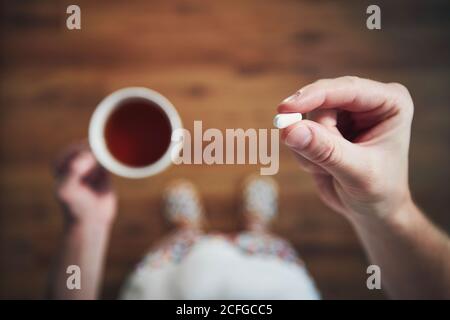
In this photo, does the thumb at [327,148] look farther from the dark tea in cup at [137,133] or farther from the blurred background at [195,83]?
the blurred background at [195,83]

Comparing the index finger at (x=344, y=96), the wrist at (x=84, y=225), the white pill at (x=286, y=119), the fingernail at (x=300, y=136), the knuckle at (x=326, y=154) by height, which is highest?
the index finger at (x=344, y=96)

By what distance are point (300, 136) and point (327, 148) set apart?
0.12ft

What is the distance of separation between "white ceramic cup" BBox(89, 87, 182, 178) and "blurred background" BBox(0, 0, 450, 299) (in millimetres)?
599

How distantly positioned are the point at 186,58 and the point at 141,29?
0.16 metres

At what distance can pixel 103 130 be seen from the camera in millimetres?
679

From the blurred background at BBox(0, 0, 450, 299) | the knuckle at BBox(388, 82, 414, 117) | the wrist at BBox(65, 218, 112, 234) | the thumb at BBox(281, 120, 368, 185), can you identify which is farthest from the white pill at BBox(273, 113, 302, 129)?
the blurred background at BBox(0, 0, 450, 299)

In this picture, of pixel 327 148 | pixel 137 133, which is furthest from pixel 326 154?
pixel 137 133

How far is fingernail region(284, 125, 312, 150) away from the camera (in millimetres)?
479

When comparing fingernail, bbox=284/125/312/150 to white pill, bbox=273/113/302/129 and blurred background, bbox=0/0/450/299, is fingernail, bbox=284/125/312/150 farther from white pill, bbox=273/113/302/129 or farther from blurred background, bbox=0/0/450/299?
blurred background, bbox=0/0/450/299

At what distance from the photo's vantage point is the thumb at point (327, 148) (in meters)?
0.48

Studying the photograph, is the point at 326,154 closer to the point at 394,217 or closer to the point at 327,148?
the point at 327,148

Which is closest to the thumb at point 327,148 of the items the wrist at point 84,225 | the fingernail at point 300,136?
the fingernail at point 300,136

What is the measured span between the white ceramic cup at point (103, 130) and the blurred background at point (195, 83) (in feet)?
1.97
